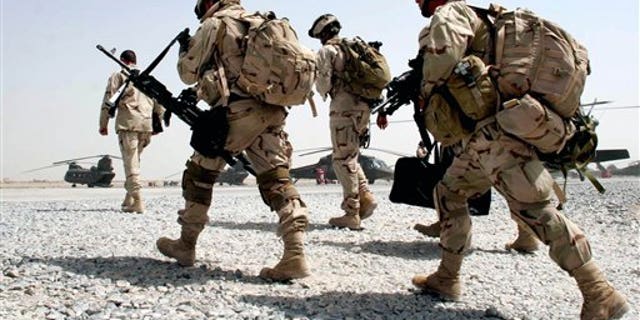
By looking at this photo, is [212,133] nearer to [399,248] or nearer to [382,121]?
[382,121]

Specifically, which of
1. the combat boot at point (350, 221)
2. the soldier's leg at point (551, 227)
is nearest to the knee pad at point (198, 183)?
Result: the soldier's leg at point (551, 227)

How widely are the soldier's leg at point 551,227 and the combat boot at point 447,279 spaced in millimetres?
541

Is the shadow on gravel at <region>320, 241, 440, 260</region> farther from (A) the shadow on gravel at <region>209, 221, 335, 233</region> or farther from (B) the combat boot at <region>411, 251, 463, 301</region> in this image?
(B) the combat boot at <region>411, 251, 463, 301</region>

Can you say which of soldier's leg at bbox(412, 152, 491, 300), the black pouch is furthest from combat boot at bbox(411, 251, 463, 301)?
the black pouch

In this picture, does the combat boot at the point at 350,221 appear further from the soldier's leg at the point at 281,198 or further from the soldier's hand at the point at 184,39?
the soldier's hand at the point at 184,39

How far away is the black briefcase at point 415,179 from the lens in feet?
15.7

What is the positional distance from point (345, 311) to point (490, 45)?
1663 mm

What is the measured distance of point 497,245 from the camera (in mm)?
5949

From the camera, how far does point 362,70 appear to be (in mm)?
6301

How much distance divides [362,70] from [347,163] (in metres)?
1.00

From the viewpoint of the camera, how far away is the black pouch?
3842 mm

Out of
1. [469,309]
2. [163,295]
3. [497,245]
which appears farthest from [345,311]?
[497,245]

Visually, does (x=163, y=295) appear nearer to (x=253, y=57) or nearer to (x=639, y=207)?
(x=253, y=57)

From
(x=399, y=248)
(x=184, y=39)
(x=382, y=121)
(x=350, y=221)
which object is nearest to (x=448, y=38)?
(x=184, y=39)
